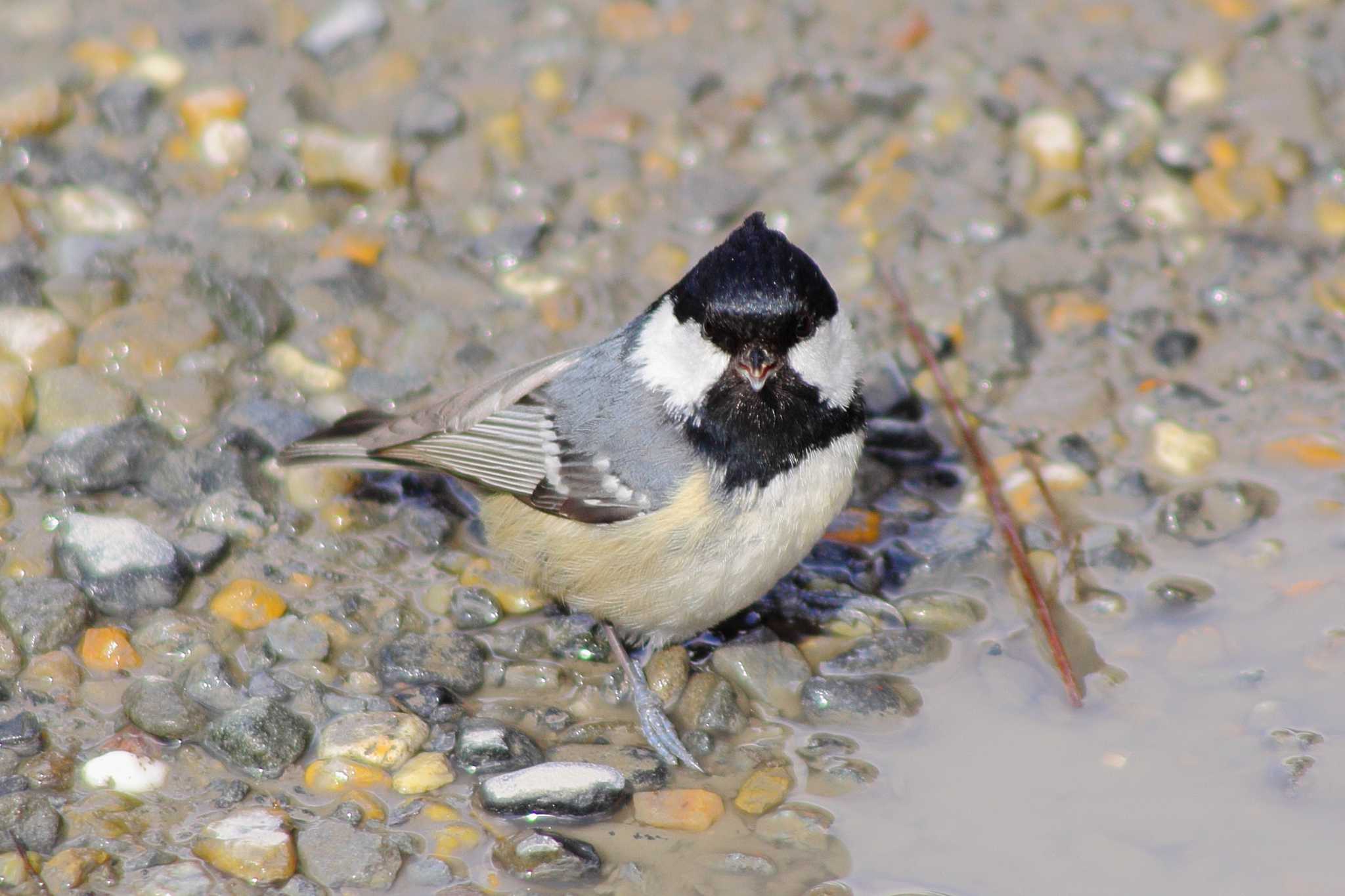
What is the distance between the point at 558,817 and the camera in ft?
12.6

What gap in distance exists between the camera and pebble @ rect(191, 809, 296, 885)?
3.60 m

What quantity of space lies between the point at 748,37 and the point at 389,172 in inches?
69.5

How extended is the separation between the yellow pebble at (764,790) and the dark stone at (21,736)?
1.90m

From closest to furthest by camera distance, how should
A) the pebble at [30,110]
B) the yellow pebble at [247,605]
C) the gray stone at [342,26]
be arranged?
the yellow pebble at [247,605], the pebble at [30,110], the gray stone at [342,26]

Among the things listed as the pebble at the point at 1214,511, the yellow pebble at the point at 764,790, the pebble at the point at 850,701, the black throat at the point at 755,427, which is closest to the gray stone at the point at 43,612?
the black throat at the point at 755,427

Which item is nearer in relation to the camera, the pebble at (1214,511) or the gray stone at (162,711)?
the gray stone at (162,711)

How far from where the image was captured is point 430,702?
13.8 ft

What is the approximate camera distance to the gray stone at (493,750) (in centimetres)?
399

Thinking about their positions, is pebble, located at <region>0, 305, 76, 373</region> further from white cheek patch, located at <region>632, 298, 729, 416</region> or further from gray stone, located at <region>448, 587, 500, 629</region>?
white cheek patch, located at <region>632, 298, 729, 416</region>

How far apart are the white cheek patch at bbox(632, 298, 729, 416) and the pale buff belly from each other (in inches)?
9.7

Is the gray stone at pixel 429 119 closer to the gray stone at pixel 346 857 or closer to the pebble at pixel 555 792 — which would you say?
the pebble at pixel 555 792

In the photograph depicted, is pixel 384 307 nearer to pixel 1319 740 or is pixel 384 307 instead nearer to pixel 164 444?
pixel 164 444

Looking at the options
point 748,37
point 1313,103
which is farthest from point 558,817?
point 1313,103

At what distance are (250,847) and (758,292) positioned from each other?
1.93 metres
